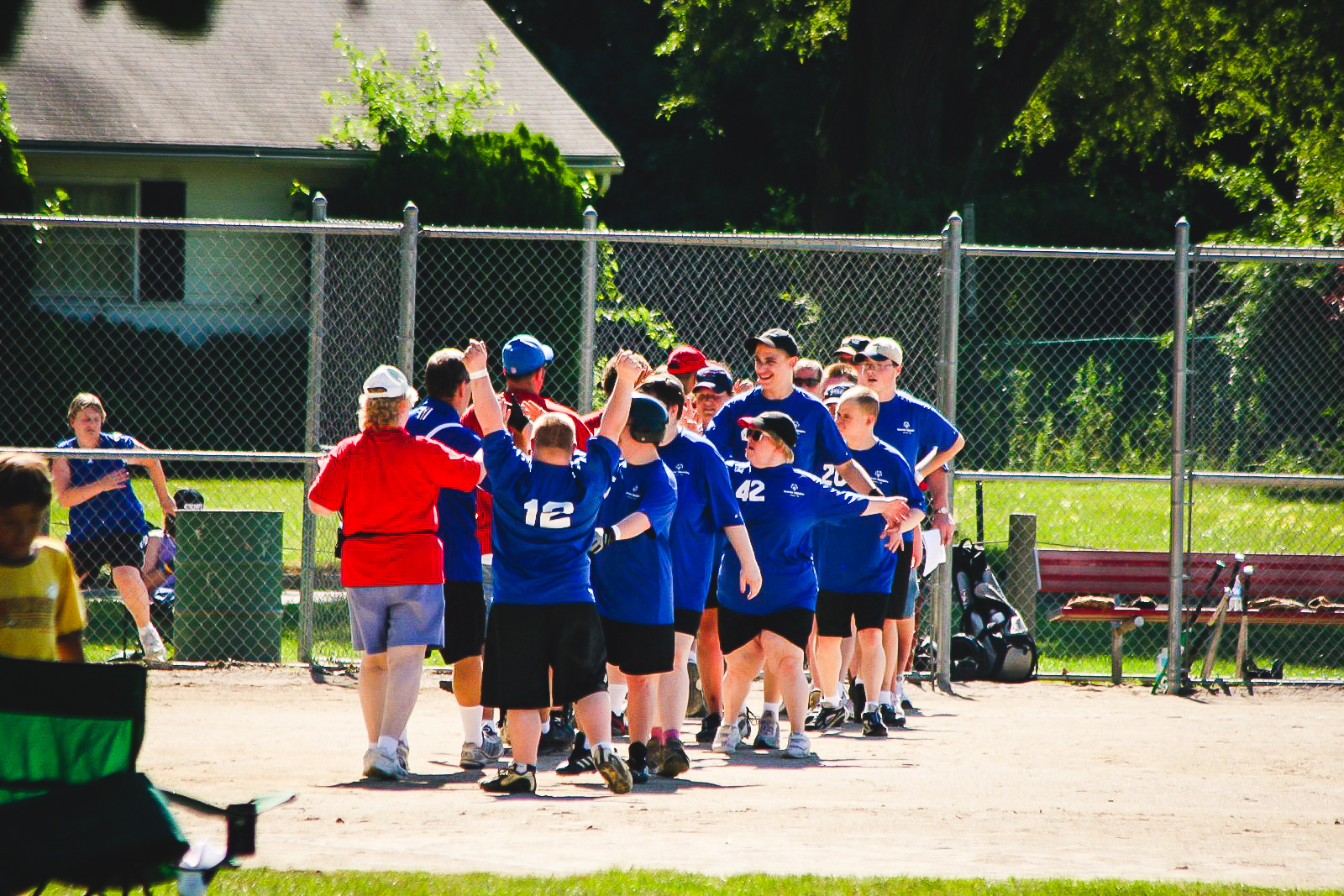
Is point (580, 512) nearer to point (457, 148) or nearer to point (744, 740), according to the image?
point (744, 740)

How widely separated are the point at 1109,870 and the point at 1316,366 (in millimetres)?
11654

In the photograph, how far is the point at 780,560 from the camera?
24.9 ft

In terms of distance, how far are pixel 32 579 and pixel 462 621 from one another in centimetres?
285

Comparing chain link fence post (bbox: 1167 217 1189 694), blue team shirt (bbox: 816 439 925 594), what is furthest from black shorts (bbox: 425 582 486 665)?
chain link fence post (bbox: 1167 217 1189 694)

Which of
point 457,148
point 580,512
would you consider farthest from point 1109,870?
point 457,148

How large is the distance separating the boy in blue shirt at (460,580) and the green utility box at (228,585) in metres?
3.13

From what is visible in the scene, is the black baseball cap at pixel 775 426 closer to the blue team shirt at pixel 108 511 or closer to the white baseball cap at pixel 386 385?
the white baseball cap at pixel 386 385

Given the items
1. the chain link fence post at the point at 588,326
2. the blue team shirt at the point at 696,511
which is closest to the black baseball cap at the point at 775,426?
the blue team shirt at the point at 696,511

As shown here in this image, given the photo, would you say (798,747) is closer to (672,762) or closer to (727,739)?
(727,739)

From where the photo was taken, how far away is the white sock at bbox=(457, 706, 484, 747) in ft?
24.2

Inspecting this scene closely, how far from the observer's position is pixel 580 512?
6.45 m

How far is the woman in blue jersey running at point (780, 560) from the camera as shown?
7.53m

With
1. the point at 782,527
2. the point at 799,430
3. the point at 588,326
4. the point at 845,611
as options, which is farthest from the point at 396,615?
the point at 588,326

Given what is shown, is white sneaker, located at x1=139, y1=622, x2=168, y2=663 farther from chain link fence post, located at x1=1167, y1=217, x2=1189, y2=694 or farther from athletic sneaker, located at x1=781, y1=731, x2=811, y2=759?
chain link fence post, located at x1=1167, y1=217, x2=1189, y2=694
